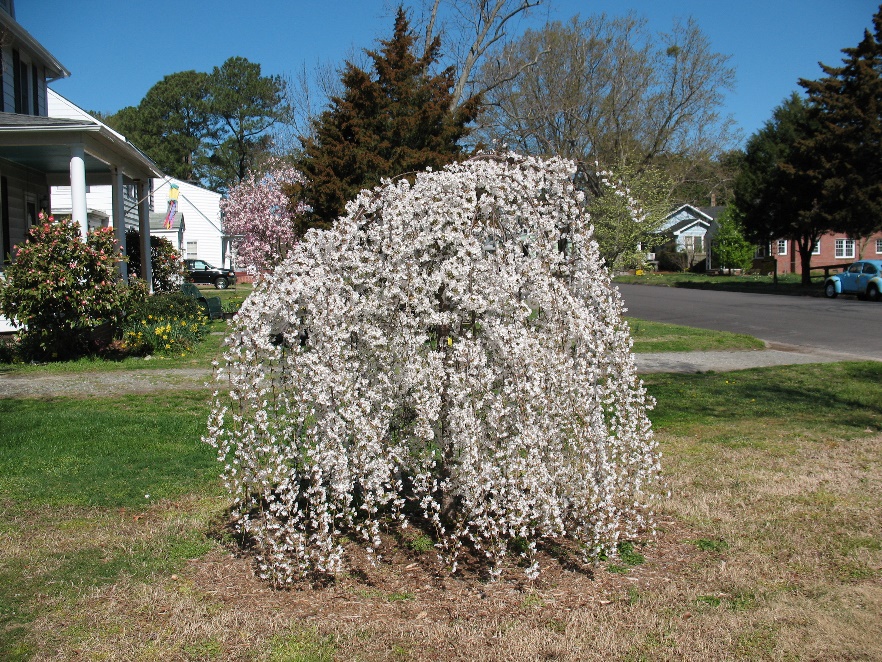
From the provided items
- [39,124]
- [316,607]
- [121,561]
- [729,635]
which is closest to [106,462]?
[121,561]

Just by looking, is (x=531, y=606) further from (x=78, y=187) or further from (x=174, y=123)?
(x=174, y=123)

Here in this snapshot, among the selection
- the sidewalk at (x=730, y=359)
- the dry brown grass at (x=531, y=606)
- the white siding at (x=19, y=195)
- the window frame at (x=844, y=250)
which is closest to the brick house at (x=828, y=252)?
the window frame at (x=844, y=250)

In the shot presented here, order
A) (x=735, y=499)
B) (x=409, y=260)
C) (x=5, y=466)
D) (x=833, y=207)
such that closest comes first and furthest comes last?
(x=409, y=260), (x=735, y=499), (x=5, y=466), (x=833, y=207)

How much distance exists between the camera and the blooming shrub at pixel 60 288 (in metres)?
11.1

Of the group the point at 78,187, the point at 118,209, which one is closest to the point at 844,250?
the point at 118,209

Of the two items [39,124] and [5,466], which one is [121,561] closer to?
[5,466]

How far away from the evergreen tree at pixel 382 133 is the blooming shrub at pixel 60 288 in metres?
3.50

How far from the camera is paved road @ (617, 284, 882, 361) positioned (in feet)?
48.5

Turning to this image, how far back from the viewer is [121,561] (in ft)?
13.7

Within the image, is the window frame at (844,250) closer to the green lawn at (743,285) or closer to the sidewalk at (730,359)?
the green lawn at (743,285)

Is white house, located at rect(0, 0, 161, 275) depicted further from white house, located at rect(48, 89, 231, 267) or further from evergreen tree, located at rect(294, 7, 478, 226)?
white house, located at rect(48, 89, 231, 267)

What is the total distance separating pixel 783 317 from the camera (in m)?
19.9

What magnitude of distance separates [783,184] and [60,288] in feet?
99.0

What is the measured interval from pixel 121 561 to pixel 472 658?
89.1 inches
